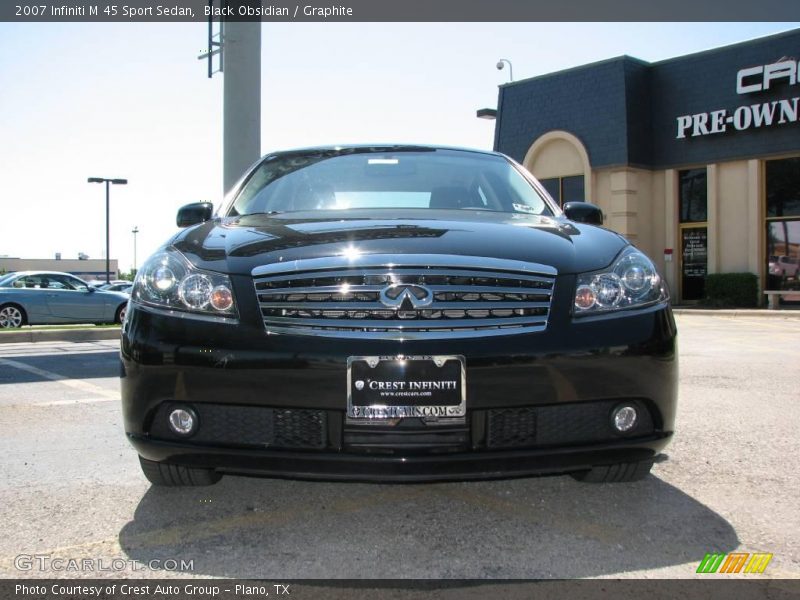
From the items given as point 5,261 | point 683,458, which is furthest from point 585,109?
point 5,261

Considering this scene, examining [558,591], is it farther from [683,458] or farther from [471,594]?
[683,458]

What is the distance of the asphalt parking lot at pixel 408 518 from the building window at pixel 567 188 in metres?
20.2

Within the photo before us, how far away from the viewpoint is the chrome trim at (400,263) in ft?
8.03

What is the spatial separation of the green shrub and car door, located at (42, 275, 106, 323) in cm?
1569

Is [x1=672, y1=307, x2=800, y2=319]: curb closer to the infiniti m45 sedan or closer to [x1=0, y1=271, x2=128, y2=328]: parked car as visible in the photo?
[x1=0, y1=271, x2=128, y2=328]: parked car

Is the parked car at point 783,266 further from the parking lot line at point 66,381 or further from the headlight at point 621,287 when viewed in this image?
the headlight at point 621,287

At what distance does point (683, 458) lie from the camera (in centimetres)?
355

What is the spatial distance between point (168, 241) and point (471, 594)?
70.5 inches

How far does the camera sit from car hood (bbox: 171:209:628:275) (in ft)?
8.41

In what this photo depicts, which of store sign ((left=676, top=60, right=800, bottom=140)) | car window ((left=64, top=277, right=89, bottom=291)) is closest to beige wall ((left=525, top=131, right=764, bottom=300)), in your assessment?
store sign ((left=676, top=60, right=800, bottom=140))

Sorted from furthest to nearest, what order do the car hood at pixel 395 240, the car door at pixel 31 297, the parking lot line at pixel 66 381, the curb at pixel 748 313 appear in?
the curb at pixel 748 313, the car door at pixel 31 297, the parking lot line at pixel 66 381, the car hood at pixel 395 240

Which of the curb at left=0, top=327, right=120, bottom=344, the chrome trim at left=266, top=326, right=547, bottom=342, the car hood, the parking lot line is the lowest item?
the parking lot line

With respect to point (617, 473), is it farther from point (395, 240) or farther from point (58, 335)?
point (58, 335)

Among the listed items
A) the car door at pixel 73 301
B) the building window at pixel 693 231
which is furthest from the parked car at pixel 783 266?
the car door at pixel 73 301
